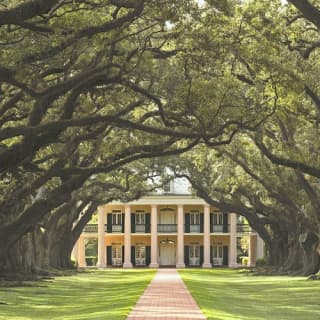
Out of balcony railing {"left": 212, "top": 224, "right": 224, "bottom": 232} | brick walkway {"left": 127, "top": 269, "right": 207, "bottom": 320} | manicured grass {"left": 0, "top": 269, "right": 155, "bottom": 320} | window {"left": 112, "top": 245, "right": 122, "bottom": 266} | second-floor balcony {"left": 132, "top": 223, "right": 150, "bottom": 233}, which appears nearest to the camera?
brick walkway {"left": 127, "top": 269, "right": 207, "bottom": 320}

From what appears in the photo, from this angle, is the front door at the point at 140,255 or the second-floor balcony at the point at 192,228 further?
the second-floor balcony at the point at 192,228

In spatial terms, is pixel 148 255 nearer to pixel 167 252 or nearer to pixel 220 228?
pixel 167 252

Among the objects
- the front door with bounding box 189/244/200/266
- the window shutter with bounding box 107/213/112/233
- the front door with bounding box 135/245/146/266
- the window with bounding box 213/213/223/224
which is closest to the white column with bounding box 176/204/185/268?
the front door with bounding box 189/244/200/266

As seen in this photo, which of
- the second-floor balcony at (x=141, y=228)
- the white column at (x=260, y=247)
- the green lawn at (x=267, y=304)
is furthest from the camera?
the white column at (x=260, y=247)

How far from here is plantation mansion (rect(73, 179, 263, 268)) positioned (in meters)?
83.3

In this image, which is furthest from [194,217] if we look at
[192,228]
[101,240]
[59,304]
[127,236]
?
[59,304]

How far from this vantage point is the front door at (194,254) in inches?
3312

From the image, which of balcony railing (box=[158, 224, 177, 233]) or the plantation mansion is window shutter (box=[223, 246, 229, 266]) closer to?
the plantation mansion

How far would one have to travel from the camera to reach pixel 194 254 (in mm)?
84875

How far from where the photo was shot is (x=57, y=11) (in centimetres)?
1889

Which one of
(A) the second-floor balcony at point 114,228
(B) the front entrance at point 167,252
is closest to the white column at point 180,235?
(B) the front entrance at point 167,252

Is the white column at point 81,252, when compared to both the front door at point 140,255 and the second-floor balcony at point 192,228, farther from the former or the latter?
the second-floor balcony at point 192,228

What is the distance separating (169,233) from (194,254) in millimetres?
3361

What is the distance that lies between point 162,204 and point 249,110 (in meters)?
60.2
